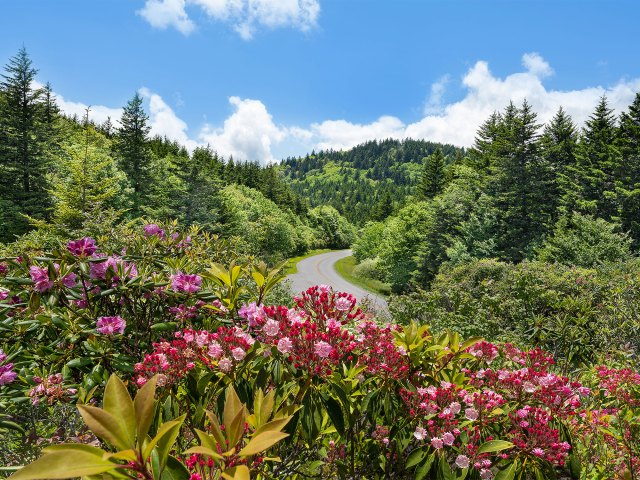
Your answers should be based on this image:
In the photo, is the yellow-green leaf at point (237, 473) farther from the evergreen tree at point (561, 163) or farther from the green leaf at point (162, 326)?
the evergreen tree at point (561, 163)

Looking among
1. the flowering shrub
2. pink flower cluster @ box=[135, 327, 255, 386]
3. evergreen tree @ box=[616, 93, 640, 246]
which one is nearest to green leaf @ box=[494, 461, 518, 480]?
the flowering shrub

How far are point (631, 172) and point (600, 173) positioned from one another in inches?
79.7

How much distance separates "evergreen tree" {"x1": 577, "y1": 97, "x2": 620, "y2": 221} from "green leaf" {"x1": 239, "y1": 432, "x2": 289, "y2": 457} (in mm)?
30446

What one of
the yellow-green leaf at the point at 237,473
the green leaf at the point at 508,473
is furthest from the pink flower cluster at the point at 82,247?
the green leaf at the point at 508,473

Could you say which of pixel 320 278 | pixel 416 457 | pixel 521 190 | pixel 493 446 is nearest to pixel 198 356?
pixel 416 457

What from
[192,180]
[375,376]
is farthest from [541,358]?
[192,180]

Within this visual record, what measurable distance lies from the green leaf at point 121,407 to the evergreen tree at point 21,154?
29.8 m

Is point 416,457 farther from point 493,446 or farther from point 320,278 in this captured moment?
point 320,278

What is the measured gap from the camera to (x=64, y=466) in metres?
0.83

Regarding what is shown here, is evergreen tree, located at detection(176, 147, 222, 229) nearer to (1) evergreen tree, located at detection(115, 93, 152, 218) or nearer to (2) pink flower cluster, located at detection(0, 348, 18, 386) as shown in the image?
(1) evergreen tree, located at detection(115, 93, 152, 218)

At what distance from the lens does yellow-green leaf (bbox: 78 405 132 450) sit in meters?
0.89

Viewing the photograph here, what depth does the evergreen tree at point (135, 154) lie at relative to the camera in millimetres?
32522

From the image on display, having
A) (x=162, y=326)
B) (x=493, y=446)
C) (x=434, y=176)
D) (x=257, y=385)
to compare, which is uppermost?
(x=434, y=176)

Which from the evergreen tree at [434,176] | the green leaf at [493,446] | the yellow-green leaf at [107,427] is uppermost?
the evergreen tree at [434,176]
